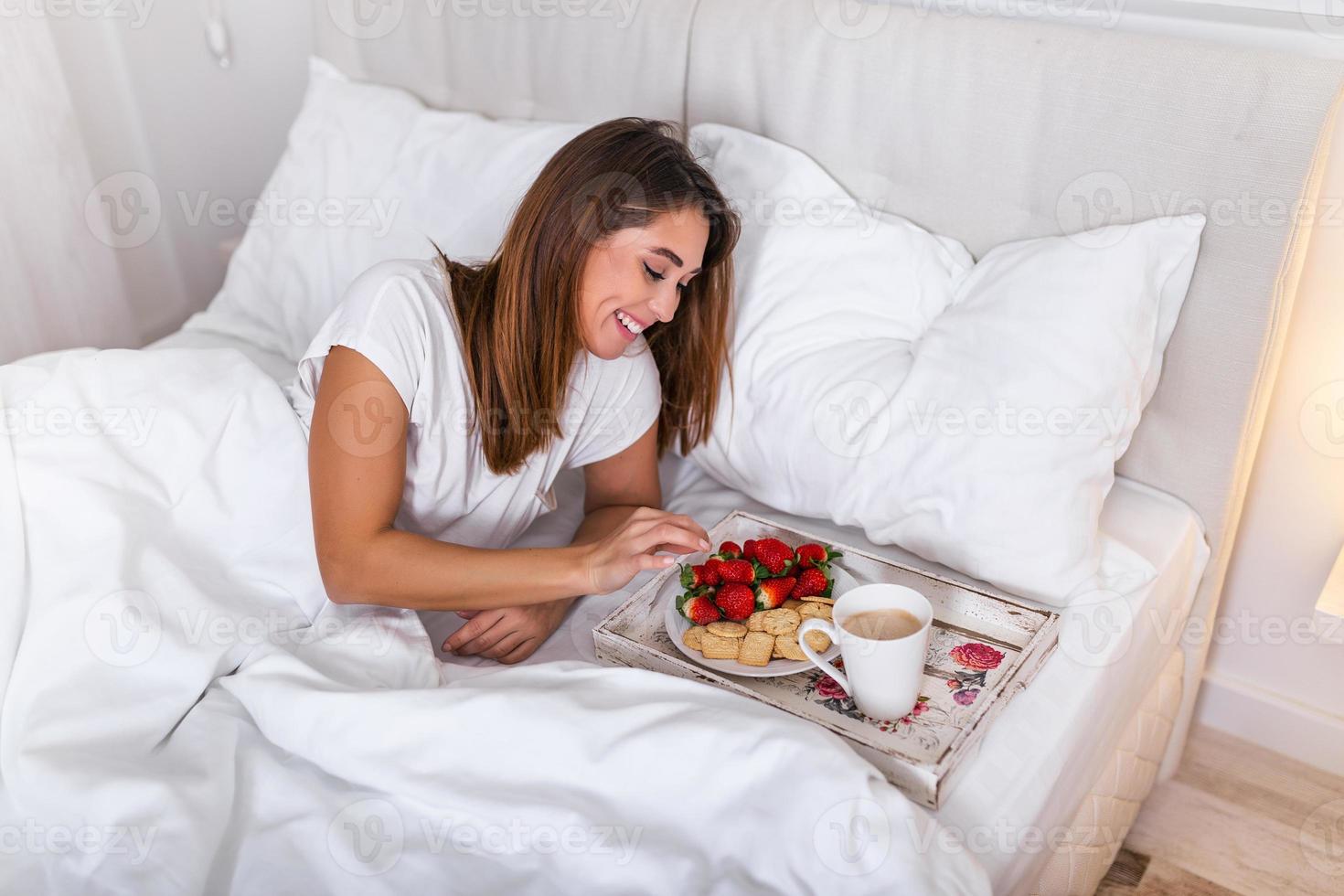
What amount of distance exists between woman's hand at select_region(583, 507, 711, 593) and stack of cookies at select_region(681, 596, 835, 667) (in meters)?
0.09

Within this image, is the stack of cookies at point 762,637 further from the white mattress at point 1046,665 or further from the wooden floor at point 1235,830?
the wooden floor at point 1235,830

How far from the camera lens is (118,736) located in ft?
3.24

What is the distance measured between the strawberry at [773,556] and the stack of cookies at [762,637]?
0.05 meters

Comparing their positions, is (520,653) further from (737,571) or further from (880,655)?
(880,655)

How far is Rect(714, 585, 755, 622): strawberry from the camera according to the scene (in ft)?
3.67

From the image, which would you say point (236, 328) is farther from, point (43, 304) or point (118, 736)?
point (118, 736)

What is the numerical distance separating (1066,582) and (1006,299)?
1.11ft

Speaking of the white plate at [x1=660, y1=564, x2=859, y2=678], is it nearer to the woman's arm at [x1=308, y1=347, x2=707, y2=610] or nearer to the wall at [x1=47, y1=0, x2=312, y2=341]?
the woman's arm at [x1=308, y1=347, x2=707, y2=610]

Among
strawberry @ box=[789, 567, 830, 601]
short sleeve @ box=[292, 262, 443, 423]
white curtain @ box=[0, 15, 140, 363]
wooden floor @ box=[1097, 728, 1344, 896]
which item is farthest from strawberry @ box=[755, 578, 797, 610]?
white curtain @ box=[0, 15, 140, 363]

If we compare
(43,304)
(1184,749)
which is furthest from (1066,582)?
(43,304)

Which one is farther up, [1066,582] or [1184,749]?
[1066,582]

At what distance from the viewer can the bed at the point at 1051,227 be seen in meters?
1.04

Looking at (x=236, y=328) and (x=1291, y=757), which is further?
(x=236, y=328)

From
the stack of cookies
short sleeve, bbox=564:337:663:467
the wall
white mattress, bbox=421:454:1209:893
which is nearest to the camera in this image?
white mattress, bbox=421:454:1209:893
